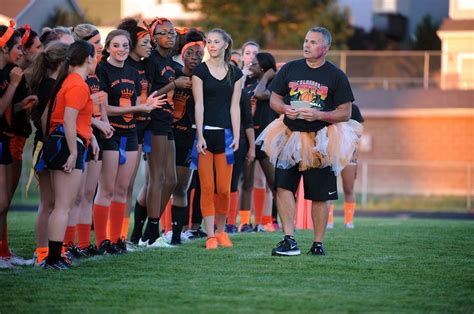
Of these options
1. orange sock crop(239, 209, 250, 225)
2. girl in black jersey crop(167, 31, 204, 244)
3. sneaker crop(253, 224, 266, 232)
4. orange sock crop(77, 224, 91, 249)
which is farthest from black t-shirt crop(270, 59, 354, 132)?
orange sock crop(239, 209, 250, 225)

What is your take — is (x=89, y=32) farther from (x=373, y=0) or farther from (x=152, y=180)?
(x=373, y=0)

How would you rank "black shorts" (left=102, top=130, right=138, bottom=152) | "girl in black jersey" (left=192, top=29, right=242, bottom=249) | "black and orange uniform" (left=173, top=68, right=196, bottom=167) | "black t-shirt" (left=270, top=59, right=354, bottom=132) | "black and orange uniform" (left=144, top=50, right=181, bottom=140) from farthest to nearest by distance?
"black and orange uniform" (left=173, top=68, right=196, bottom=167), "black and orange uniform" (left=144, top=50, right=181, bottom=140), "girl in black jersey" (left=192, top=29, right=242, bottom=249), "black shorts" (left=102, top=130, right=138, bottom=152), "black t-shirt" (left=270, top=59, right=354, bottom=132)

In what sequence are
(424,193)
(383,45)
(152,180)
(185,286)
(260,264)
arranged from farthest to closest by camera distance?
1. (383,45)
2. (424,193)
3. (152,180)
4. (260,264)
5. (185,286)

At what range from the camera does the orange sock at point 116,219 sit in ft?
33.2

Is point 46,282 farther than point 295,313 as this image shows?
Yes

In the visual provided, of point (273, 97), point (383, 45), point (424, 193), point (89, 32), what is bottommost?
point (424, 193)

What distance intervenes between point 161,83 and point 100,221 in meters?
1.72

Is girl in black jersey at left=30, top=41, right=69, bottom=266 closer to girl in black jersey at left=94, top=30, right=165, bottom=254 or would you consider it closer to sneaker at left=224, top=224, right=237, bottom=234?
girl in black jersey at left=94, top=30, right=165, bottom=254

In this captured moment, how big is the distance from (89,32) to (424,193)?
2209 centimetres

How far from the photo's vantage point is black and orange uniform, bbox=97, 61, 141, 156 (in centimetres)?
981

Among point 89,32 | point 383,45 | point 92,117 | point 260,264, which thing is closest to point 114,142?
point 92,117

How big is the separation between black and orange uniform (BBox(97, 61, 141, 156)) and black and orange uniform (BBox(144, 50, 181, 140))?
1.80ft

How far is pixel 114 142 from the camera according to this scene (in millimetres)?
9797

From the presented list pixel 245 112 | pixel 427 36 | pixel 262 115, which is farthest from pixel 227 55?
pixel 427 36
